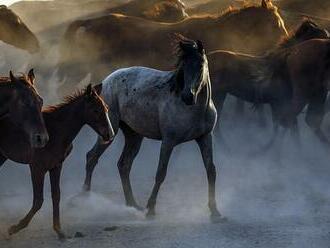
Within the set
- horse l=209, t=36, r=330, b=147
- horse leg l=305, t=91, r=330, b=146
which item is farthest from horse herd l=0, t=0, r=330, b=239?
horse leg l=305, t=91, r=330, b=146

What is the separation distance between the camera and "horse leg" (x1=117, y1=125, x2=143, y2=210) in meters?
9.98

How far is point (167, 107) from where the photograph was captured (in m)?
9.20

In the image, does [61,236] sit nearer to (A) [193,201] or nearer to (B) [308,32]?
(A) [193,201]

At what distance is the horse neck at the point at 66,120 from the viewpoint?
8336mm

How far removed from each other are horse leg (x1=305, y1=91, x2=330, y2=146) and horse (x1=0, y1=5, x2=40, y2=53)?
6.78 meters

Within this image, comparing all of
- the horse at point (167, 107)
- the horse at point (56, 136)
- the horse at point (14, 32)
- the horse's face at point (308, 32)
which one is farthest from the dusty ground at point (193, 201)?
the horse at point (14, 32)

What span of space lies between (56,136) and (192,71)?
1605 millimetres

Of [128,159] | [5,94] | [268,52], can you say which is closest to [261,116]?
[268,52]

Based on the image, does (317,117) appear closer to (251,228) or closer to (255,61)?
(255,61)

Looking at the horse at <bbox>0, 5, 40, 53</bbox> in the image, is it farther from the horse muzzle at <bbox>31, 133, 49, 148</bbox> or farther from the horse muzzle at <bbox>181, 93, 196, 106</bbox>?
the horse muzzle at <bbox>31, 133, 49, 148</bbox>

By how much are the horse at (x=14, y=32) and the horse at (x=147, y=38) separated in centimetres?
76

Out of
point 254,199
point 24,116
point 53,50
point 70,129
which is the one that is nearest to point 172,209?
point 254,199

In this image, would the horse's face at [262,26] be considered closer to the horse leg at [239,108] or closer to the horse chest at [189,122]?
the horse leg at [239,108]

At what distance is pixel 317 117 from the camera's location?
13.5m
